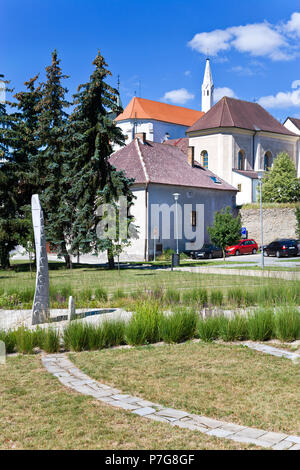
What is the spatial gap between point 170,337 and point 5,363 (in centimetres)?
301

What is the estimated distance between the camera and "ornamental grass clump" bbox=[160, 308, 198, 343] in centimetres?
893

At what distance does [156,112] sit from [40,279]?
2671 inches

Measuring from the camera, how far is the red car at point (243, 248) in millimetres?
43125

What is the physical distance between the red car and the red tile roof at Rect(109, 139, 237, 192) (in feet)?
20.2

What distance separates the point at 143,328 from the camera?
8938mm

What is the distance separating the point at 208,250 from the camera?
39844mm

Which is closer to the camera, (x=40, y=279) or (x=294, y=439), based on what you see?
(x=294, y=439)

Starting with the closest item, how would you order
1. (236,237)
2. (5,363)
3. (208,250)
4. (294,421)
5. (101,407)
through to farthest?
(294,421) → (101,407) → (5,363) → (236,237) → (208,250)

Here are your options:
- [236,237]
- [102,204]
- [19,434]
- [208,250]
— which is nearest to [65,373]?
[19,434]

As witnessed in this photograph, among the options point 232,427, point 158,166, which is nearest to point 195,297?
point 232,427

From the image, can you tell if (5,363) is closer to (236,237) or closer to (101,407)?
(101,407)

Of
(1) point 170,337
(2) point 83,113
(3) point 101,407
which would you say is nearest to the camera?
(3) point 101,407

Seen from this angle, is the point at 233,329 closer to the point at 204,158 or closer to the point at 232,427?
the point at 232,427
